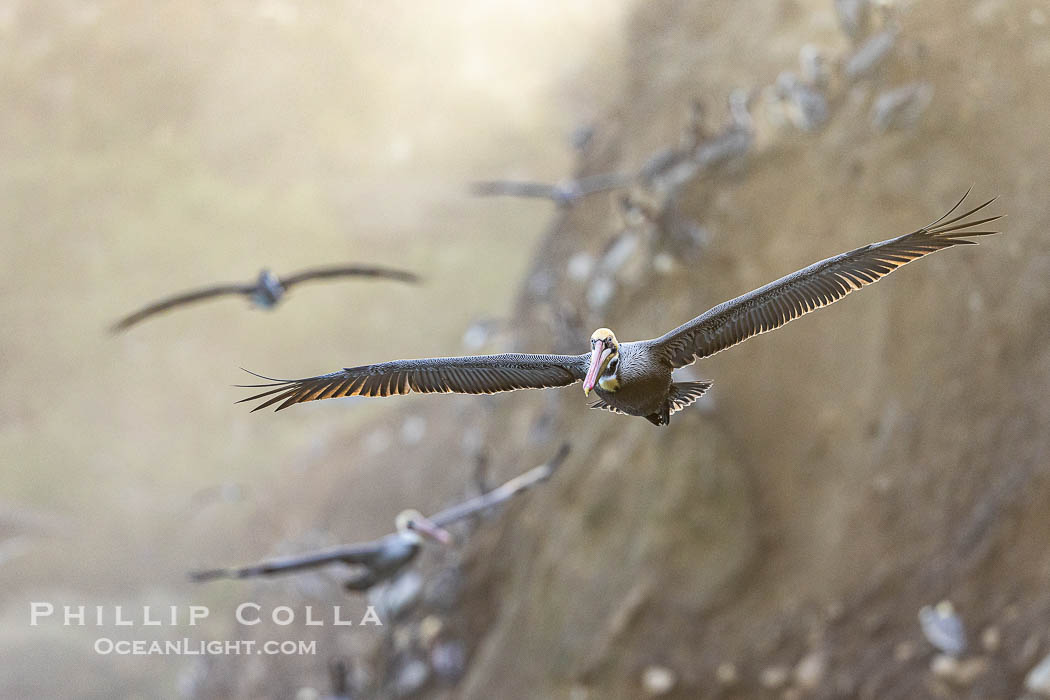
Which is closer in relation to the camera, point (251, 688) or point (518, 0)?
point (251, 688)

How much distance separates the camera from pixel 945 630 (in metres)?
6.49

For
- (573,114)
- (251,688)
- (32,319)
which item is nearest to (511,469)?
(251,688)

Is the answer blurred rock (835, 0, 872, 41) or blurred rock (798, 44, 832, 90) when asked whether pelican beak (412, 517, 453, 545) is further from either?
blurred rock (835, 0, 872, 41)

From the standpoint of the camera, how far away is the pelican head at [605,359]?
2967mm

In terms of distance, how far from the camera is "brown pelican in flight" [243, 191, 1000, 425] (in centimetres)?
306

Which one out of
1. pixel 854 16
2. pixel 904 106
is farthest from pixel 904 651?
pixel 854 16

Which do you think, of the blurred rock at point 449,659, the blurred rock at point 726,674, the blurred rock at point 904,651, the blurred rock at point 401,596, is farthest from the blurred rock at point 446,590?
the blurred rock at point 904,651

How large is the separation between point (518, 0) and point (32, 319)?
17.4 metres

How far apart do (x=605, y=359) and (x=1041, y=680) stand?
15.2 ft

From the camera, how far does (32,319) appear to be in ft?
83.8

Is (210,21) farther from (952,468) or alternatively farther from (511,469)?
(952,468)

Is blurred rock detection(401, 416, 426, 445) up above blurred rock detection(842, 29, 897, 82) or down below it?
above

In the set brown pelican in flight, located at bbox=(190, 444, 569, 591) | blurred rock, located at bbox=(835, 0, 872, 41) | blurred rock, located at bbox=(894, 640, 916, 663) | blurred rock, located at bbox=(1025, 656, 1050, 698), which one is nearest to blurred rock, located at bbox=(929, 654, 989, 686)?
blurred rock, located at bbox=(894, 640, 916, 663)

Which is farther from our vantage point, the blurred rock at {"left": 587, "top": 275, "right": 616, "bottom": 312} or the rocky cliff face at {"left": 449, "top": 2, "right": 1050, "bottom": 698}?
the blurred rock at {"left": 587, "top": 275, "right": 616, "bottom": 312}
